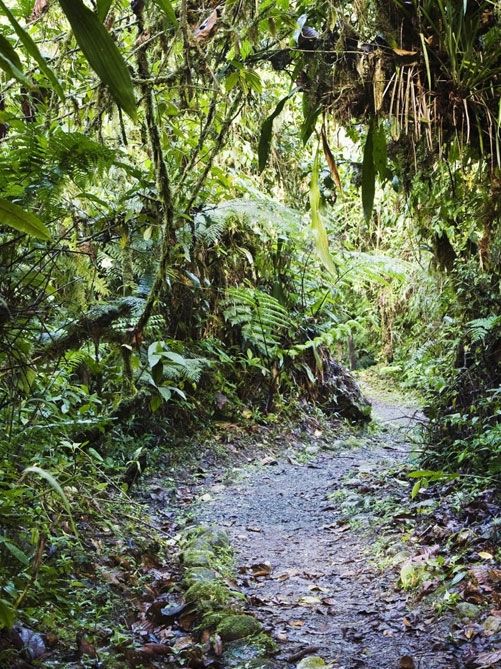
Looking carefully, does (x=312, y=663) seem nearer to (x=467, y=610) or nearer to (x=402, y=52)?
(x=467, y=610)

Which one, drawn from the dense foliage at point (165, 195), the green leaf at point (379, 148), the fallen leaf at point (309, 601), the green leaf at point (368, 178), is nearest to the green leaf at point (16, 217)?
the dense foliage at point (165, 195)

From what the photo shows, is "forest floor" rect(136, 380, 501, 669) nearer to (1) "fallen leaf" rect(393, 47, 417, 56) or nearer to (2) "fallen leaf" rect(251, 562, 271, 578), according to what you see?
(2) "fallen leaf" rect(251, 562, 271, 578)

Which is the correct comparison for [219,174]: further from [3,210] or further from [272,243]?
[3,210]

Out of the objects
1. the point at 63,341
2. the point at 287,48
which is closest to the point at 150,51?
the point at 287,48

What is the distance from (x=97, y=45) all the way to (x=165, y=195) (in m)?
2.00

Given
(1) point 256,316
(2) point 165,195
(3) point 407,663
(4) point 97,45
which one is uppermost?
(2) point 165,195

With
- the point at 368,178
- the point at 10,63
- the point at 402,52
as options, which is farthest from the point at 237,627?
the point at 402,52

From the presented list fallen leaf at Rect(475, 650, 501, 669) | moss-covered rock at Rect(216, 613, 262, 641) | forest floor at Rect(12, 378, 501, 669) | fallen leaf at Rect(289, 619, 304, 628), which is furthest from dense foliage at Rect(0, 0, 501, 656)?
fallen leaf at Rect(475, 650, 501, 669)

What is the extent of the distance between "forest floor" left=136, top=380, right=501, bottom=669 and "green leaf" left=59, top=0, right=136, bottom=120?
1.93m

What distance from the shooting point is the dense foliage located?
221 cm

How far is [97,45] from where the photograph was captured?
0.91 metres

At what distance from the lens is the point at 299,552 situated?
3.34 m

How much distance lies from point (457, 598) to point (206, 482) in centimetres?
233

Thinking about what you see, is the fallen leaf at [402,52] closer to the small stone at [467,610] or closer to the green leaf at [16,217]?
the green leaf at [16,217]
